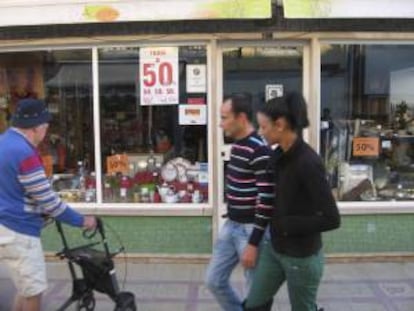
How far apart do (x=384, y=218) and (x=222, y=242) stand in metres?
3.19

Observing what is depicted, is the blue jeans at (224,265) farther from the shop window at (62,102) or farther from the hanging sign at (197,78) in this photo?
the shop window at (62,102)

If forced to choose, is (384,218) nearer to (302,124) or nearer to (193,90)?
(193,90)

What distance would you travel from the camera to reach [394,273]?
22.6ft

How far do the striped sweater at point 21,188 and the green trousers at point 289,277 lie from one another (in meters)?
1.43

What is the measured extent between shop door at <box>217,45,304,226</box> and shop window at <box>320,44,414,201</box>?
38 centimetres

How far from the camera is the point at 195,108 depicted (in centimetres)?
732

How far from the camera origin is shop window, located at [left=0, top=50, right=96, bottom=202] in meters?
7.54

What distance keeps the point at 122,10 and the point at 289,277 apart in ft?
13.5

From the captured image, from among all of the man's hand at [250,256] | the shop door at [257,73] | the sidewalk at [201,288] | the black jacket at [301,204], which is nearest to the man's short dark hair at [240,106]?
the black jacket at [301,204]

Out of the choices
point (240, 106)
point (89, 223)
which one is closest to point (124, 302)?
point (89, 223)

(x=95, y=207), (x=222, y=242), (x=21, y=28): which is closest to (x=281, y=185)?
(x=222, y=242)

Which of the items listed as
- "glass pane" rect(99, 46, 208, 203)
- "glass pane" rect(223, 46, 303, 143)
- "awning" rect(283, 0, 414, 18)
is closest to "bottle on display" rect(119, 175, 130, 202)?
"glass pane" rect(99, 46, 208, 203)

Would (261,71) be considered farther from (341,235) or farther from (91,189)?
(91,189)

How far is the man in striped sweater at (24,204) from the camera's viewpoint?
436cm
